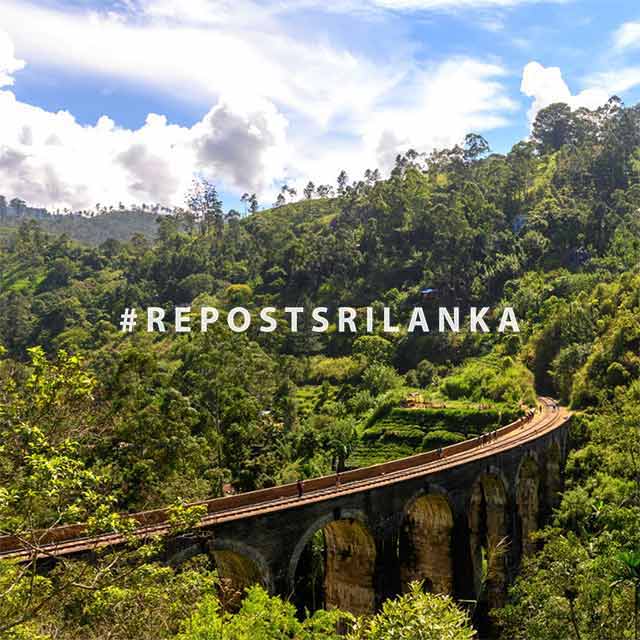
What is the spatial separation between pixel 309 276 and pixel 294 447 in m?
48.2

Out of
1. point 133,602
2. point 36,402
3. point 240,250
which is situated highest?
point 240,250

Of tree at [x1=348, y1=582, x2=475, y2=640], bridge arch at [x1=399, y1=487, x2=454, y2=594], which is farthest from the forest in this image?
bridge arch at [x1=399, y1=487, x2=454, y2=594]

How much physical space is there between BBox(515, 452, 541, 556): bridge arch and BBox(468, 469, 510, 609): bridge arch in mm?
1743

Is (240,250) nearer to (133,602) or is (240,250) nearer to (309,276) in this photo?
(309,276)

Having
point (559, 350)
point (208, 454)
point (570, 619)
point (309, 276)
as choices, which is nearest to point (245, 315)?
point (309, 276)

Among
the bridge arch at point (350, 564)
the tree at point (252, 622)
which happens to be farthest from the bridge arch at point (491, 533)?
the tree at point (252, 622)

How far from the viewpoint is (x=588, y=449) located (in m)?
39.0

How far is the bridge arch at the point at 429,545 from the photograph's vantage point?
28.4 meters

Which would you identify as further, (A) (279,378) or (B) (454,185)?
(B) (454,185)

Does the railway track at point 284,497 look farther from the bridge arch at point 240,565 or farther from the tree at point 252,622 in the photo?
the tree at point 252,622

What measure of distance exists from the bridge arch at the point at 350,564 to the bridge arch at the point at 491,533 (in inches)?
358

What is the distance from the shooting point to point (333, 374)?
7631cm

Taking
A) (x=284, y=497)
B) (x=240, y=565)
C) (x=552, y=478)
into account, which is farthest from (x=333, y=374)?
(x=240, y=565)

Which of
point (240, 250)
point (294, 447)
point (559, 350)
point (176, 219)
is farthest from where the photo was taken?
point (176, 219)
